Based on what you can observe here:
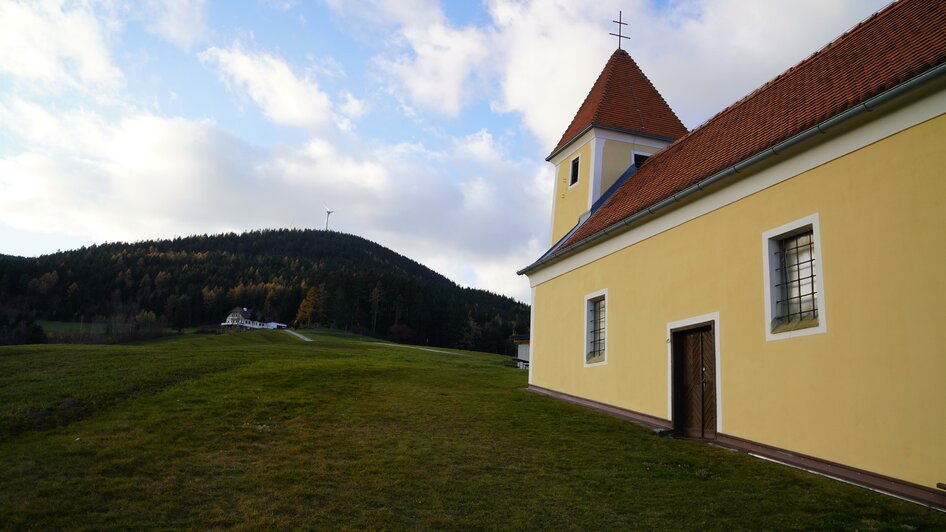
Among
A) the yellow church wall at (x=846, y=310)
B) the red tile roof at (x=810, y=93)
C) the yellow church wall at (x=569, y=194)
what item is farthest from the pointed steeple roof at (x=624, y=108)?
the yellow church wall at (x=846, y=310)

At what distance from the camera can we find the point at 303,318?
3841 inches

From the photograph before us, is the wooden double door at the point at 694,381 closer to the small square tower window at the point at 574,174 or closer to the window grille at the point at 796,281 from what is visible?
the window grille at the point at 796,281

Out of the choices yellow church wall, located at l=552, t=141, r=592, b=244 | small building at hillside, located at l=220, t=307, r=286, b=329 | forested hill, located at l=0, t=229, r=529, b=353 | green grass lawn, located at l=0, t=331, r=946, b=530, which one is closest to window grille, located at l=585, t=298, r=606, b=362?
green grass lawn, located at l=0, t=331, r=946, b=530

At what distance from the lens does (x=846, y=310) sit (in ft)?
26.9

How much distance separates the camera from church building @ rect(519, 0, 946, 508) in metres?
7.33

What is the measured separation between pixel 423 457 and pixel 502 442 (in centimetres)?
178

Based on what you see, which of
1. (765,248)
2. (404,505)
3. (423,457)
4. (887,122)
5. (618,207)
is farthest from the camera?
(618,207)

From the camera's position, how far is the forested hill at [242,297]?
94438 millimetres

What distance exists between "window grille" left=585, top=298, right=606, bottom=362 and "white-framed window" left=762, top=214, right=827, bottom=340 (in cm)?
600

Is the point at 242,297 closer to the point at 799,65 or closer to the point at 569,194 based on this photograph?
the point at 569,194

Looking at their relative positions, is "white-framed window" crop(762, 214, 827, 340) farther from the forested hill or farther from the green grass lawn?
the forested hill

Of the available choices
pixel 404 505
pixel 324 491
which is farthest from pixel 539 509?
pixel 324 491

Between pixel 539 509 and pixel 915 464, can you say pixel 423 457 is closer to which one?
pixel 539 509

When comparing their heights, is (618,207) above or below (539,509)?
above
